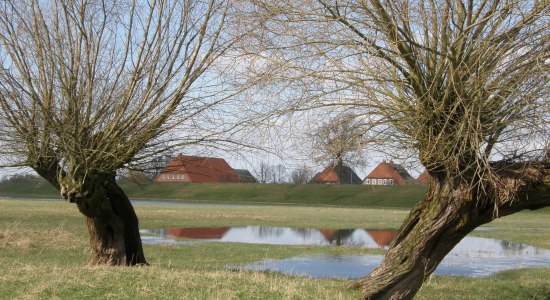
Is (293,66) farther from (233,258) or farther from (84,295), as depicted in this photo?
(233,258)

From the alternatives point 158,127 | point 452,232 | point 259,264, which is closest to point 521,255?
point 259,264

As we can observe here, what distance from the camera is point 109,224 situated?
459 inches

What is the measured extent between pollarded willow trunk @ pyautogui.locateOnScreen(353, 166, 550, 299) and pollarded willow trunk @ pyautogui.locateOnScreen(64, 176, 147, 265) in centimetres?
482

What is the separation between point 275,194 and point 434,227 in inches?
Result: 2706

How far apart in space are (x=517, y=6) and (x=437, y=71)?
1184 mm

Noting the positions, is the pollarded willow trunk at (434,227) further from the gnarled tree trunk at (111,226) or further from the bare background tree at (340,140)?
the gnarled tree trunk at (111,226)

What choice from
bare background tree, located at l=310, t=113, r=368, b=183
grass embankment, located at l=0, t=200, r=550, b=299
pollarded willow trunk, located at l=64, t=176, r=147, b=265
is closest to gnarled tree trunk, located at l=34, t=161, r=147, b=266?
pollarded willow trunk, located at l=64, t=176, r=147, b=265

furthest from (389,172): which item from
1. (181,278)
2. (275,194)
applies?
(275,194)

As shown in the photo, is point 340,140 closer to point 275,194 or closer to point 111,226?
point 111,226

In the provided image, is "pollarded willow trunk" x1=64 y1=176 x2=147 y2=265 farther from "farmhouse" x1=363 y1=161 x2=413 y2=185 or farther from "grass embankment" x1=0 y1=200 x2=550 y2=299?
"farmhouse" x1=363 y1=161 x2=413 y2=185

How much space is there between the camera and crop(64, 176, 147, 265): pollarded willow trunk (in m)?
11.1

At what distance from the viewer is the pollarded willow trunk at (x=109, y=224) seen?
36.3ft

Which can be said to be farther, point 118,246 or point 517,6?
point 118,246

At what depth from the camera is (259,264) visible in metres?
16.2
